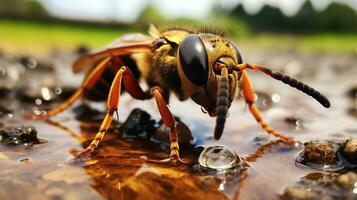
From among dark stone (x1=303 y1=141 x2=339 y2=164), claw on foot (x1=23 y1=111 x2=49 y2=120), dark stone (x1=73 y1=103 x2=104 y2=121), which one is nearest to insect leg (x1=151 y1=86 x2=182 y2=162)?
dark stone (x1=303 y1=141 x2=339 y2=164)

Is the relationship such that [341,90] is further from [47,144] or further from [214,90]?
[47,144]

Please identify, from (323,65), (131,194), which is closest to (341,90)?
(323,65)

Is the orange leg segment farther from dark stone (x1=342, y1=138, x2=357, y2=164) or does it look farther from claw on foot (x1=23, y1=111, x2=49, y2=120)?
dark stone (x1=342, y1=138, x2=357, y2=164)

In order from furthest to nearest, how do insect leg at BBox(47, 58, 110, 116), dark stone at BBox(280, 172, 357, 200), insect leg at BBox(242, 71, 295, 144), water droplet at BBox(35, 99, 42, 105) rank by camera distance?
water droplet at BBox(35, 99, 42, 105) < insect leg at BBox(47, 58, 110, 116) < insect leg at BBox(242, 71, 295, 144) < dark stone at BBox(280, 172, 357, 200)

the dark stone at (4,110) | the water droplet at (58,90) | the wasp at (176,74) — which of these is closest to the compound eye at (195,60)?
the wasp at (176,74)

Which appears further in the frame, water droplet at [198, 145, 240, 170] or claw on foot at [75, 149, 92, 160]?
claw on foot at [75, 149, 92, 160]

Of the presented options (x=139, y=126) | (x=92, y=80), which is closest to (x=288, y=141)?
(x=139, y=126)

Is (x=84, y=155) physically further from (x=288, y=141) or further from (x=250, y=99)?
(x=250, y=99)
